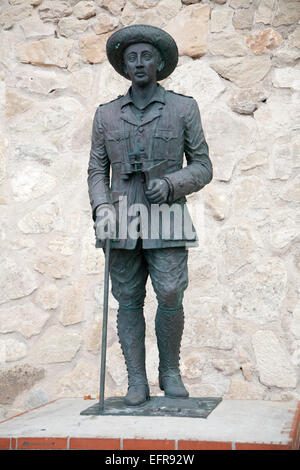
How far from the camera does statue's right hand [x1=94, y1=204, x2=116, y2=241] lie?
298cm

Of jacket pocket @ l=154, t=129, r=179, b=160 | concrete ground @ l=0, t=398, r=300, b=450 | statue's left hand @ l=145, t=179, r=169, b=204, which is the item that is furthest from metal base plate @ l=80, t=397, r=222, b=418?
jacket pocket @ l=154, t=129, r=179, b=160

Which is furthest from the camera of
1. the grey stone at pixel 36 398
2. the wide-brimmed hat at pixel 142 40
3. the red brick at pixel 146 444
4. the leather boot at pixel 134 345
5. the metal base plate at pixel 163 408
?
the grey stone at pixel 36 398

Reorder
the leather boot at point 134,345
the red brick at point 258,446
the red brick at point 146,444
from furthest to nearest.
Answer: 1. the leather boot at point 134,345
2. the red brick at point 146,444
3. the red brick at point 258,446

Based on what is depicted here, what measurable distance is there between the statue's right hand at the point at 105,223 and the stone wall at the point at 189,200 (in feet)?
4.40

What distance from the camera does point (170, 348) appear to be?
10.1 feet

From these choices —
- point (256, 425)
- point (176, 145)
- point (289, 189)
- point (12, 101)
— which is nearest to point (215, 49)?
point (289, 189)

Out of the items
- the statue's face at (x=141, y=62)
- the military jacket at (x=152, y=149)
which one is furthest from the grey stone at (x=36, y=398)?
the statue's face at (x=141, y=62)

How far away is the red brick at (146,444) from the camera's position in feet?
7.97

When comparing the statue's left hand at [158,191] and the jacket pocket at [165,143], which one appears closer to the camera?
the statue's left hand at [158,191]

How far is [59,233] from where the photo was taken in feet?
14.6

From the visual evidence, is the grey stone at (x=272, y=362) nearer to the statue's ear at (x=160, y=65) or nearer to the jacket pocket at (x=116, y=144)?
the jacket pocket at (x=116, y=144)

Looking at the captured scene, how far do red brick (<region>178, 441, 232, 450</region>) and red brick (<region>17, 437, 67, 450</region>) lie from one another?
0.42 meters

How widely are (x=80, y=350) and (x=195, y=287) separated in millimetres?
801

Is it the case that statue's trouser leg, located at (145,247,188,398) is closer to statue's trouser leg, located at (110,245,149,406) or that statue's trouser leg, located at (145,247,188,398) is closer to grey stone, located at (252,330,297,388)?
statue's trouser leg, located at (110,245,149,406)
